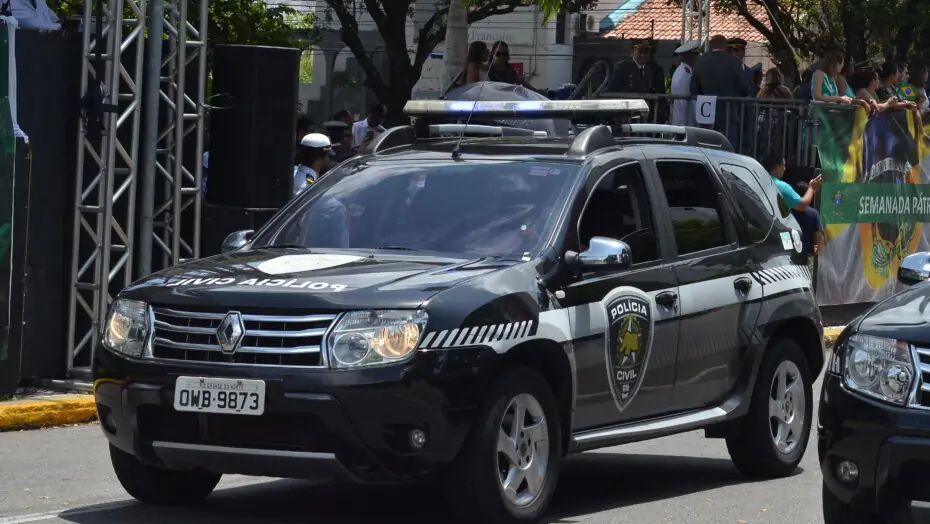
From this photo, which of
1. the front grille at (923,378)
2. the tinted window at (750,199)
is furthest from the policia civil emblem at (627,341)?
the front grille at (923,378)

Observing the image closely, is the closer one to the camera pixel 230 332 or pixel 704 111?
pixel 230 332

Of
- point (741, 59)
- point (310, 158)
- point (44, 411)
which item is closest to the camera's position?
point (44, 411)

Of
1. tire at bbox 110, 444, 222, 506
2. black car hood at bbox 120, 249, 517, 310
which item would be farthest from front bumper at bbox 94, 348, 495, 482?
tire at bbox 110, 444, 222, 506

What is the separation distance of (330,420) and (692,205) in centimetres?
284

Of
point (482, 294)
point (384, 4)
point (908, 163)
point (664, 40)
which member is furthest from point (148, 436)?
point (664, 40)

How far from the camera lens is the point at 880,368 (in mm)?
6090

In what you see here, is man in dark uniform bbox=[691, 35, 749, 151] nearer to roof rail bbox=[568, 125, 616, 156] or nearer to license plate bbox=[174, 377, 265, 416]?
roof rail bbox=[568, 125, 616, 156]

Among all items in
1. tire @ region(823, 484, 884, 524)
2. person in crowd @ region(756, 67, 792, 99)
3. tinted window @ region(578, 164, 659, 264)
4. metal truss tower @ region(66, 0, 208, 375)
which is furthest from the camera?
person in crowd @ region(756, 67, 792, 99)

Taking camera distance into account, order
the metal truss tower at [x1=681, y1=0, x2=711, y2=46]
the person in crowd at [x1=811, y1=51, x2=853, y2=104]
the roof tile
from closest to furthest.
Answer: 1. the person in crowd at [x1=811, y1=51, x2=853, y2=104]
2. the metal truss tower at [x1=681, y1=0, x2=711, y2=46]
3. the roof tile

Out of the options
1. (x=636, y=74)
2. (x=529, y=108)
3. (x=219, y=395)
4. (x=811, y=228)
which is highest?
(x=636, y=74)

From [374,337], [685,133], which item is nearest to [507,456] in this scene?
[374,337]

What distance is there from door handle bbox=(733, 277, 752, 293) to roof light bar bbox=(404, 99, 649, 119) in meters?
0.98

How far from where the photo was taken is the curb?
10609mm

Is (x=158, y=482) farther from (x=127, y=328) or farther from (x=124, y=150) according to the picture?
(x=124, y=150)
